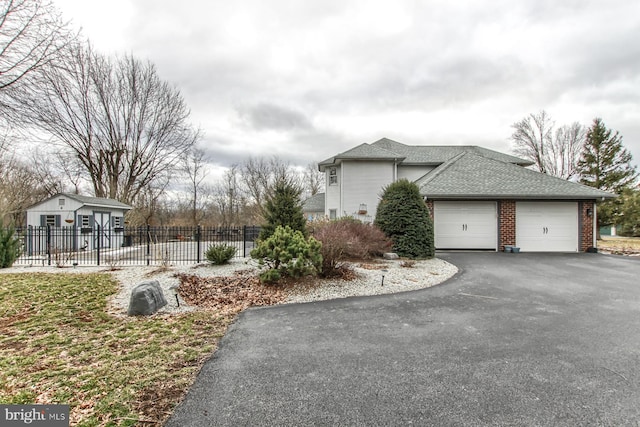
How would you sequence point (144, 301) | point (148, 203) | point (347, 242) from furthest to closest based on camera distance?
point (148, 203), point (347, 242), point (144, 301)

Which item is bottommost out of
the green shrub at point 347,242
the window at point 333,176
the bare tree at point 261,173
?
the green shrub at point 347,242

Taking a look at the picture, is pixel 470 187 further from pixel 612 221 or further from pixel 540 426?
pixel 612 221

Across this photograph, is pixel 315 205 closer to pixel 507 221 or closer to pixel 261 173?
pixel 507 221

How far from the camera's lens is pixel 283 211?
902 cm

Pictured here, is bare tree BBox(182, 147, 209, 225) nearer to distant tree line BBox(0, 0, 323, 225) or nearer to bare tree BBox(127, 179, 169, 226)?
distant tree line BBox(0, 0, 323, 225)

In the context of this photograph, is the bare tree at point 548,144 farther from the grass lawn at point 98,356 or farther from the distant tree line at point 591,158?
the grass lawn at point 98,356

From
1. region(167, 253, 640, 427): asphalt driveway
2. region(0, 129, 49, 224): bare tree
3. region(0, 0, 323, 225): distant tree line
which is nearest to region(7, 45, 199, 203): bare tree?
region(0, 0, 323, 225): distant tree line

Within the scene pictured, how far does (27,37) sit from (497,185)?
16.4 m

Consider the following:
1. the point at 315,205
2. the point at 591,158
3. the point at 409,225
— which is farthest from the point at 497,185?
the point at 591,158

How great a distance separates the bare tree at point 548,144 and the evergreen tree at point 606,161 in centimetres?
252

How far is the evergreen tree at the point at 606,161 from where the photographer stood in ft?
79.5

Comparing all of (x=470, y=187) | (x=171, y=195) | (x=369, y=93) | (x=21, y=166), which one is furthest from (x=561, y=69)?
(x=21, y=166)

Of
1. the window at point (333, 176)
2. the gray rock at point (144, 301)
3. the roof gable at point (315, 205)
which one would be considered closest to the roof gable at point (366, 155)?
the window at point (333, 176)

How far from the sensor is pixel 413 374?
2.84m
